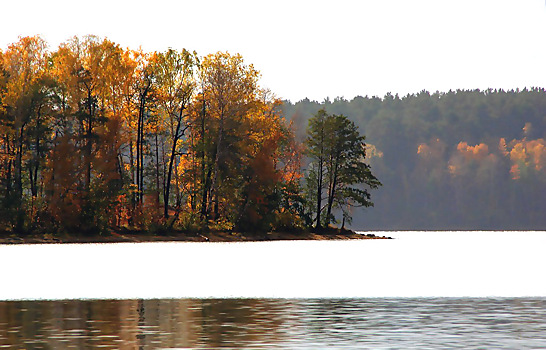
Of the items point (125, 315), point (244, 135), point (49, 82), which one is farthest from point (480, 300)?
point (244, 135)

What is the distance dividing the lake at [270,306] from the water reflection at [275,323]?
0.03 meters

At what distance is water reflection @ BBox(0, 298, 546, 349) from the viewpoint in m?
21.9

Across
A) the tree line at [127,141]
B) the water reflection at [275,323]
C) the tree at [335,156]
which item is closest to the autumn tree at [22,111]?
the tree line at [127,141]

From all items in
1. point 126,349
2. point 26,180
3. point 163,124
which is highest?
point 163,124

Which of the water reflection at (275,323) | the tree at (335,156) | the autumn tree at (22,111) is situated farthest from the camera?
the tree at (335,156)

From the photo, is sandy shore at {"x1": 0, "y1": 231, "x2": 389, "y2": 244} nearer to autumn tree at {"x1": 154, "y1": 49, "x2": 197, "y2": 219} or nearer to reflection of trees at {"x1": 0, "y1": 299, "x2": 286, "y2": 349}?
autumn tree at {"x1": 154, "y1": 49, "x2": 197, "y2": 219}

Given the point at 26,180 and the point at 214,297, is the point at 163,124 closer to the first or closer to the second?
the point at 26,180

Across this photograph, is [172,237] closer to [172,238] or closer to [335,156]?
[172,238]

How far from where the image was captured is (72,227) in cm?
9306

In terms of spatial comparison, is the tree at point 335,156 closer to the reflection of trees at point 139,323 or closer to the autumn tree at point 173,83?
the autumn tree at point 173,83

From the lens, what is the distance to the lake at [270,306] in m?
22.5

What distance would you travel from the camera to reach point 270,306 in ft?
102

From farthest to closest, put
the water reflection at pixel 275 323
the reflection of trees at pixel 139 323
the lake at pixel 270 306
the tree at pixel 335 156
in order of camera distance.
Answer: the tree at pixel 335 156 → the lake at pixel 270 306 → the reflection of trees at pixel 139 323 → the water reflection at pixel 275 323

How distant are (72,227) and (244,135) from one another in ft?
68.5
